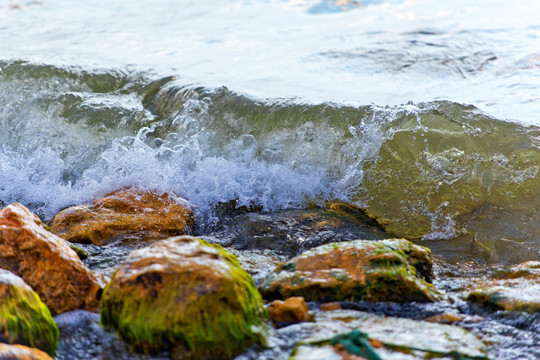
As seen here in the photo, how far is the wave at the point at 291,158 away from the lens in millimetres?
4074

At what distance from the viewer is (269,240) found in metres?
3.63

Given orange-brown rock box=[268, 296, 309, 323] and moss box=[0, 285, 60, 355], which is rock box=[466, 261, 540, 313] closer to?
orange-brown rock box=[268, 296, 309, 323]

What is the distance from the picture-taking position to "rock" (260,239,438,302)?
2.54 m

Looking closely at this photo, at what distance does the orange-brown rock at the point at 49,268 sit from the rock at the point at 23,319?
0.30 metres

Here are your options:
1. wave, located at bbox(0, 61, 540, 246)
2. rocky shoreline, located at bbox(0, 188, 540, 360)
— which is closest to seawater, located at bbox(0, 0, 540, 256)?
wave, located at bbox(0, 61, 540, 246)

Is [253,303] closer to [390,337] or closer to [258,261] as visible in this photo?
[390,337]

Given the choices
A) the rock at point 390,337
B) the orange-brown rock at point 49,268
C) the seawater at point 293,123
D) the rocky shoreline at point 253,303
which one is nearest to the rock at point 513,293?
the rocky shoreline at point 253,303

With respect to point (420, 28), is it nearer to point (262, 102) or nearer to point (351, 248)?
point (262, 102)

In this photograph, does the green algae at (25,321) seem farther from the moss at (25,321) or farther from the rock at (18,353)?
the rock at (18,353)

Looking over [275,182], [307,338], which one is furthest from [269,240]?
[307,338]

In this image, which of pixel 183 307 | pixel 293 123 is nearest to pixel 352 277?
pixel 183 307

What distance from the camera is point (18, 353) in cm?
185

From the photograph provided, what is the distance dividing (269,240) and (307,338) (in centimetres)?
146

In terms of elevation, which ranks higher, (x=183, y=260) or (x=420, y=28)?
(x=420, y=28)
